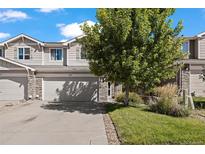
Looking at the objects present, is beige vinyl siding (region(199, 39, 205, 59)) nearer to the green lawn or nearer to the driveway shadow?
the driveway shadow

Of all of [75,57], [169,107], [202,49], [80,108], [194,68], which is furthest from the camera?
[202,49]

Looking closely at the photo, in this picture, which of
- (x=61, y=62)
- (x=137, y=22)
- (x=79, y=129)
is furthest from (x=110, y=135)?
(x=61, y=62)

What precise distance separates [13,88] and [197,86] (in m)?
15.9

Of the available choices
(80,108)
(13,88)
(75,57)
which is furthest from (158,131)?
(75,57)

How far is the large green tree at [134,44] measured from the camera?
1505 centimetres

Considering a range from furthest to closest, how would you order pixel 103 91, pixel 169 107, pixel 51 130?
pixel 103 91
pixel 169 107
pixel 51 130

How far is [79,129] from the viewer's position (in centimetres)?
1062

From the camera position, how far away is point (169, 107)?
1398 cm

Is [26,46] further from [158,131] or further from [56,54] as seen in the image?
[158,131]

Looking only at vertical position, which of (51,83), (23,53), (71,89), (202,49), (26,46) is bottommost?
(71,89)

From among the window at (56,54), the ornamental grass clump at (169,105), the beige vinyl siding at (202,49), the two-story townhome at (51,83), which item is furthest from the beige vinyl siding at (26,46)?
the beige vinyl siding at (202,49)

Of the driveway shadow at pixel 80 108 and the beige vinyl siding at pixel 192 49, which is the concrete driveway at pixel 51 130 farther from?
the beige vinyl siding at pixel 192 49

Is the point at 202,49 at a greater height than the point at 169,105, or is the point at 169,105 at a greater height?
the point at 202,49

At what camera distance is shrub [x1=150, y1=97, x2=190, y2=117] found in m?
13.4
